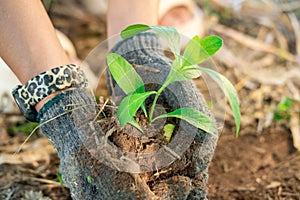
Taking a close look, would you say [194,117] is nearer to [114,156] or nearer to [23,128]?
[114,156]

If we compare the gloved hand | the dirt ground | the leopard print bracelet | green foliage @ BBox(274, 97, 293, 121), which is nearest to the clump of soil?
the gloved hand

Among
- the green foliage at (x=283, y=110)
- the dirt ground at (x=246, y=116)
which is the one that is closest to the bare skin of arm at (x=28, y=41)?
the dirt ground at (x=246, y=116)

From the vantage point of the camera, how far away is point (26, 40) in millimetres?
934

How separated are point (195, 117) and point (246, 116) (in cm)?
83

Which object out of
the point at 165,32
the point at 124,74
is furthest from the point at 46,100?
the point at 165,32

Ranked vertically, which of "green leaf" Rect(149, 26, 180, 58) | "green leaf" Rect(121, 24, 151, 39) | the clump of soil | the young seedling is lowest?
the clump of soil

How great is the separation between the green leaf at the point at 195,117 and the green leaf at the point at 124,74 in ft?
0.28

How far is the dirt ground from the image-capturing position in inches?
48.1

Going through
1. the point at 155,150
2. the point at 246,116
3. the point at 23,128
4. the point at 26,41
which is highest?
the point at 26,41

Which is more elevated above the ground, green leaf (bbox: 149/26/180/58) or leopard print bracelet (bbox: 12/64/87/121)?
green leaf (bbox: 149/26/180/58)

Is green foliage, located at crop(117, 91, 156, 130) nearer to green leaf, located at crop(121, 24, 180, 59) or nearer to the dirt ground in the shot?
green leaf, located at crop(121, 24, 180, 59)

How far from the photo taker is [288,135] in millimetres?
1506

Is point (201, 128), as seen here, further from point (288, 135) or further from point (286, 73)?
point (286, 73)

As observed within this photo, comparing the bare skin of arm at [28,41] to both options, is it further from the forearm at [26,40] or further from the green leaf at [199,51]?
the green leaf at [199,51]
